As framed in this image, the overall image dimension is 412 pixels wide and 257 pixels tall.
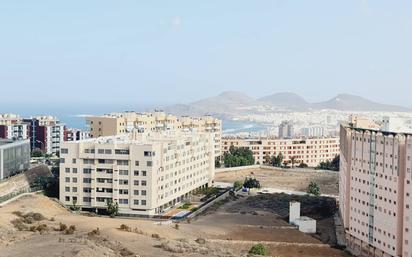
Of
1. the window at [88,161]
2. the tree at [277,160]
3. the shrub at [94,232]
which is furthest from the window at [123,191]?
the tree at [277,160]

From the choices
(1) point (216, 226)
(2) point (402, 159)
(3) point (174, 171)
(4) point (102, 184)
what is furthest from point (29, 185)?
(2) point (402, 159)

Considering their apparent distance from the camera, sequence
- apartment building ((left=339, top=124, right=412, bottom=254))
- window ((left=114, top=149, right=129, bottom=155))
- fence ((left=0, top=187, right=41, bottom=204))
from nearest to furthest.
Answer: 1. apartment building ((left=339, top=124, right=412, bottom=254))
2. fence ((left=0, top=187, right=41, bottom=204))
3. window ((left=114, top=149, right=129, bottom=155))

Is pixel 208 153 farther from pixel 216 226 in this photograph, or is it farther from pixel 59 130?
pixel 59 130

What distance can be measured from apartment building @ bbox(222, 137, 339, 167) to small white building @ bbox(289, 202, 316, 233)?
3627 centimetres

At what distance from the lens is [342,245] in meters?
34.9

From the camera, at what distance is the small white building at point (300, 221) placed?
125 feet

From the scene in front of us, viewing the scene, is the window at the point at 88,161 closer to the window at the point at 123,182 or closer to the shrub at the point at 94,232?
the window at the point at 123,182

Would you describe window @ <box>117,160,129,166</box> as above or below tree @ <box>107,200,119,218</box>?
above

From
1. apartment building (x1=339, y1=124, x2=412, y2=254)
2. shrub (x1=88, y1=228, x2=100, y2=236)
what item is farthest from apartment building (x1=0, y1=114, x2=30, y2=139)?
apartment building (x1=339, y1=124, x2=412, y2=254)

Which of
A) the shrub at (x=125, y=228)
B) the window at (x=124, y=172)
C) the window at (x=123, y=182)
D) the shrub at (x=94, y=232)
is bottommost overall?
the shrub at (x=125, y=228)

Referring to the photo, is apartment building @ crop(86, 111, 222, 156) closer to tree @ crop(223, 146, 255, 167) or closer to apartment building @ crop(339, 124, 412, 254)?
tree @ crop(223, 146, 255, 167)

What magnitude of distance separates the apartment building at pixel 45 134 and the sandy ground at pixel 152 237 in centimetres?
3018

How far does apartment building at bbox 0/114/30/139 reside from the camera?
6731 cm

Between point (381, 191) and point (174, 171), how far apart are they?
1606 centimetres
